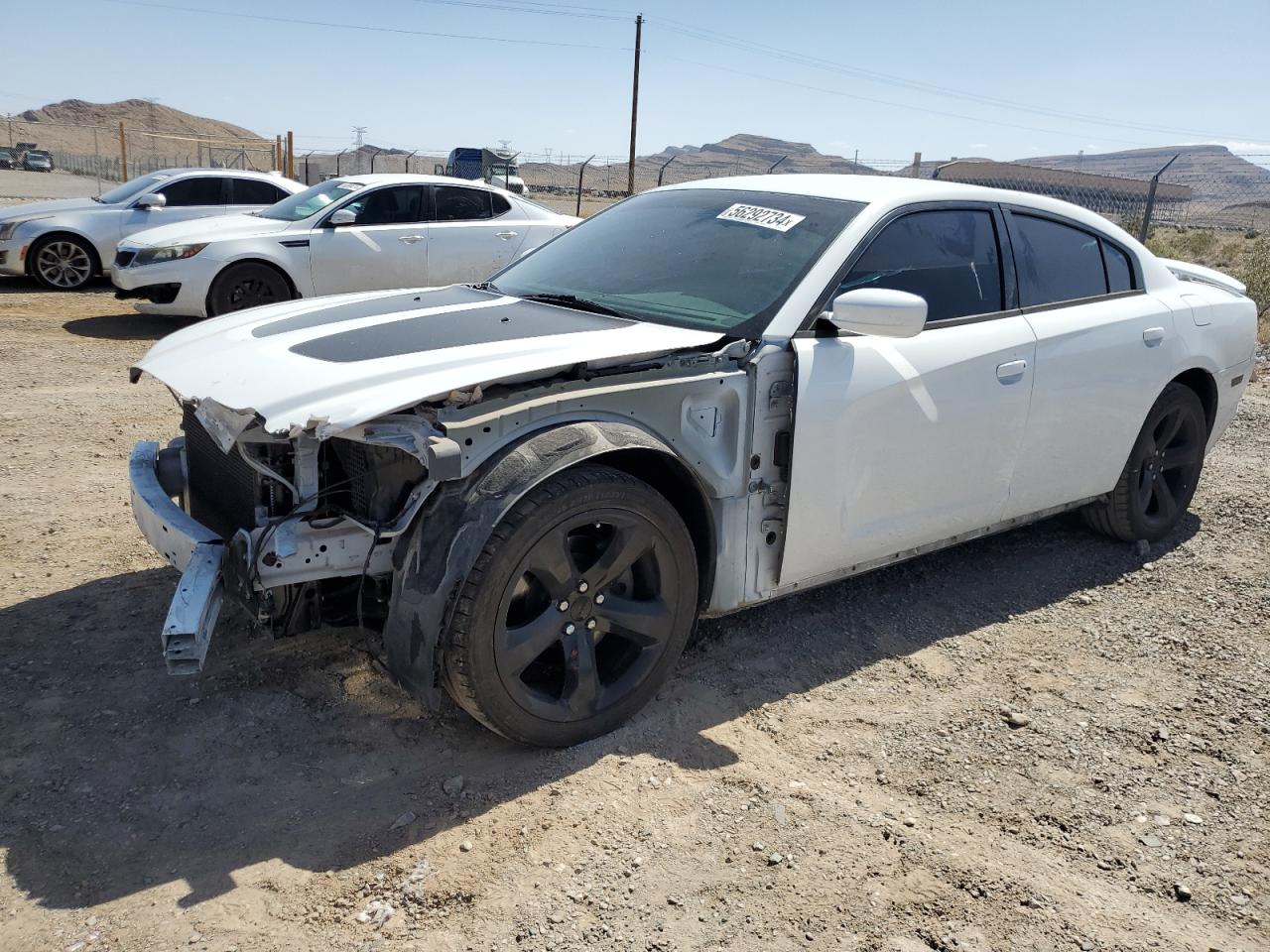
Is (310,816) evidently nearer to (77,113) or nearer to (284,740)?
(284,740)

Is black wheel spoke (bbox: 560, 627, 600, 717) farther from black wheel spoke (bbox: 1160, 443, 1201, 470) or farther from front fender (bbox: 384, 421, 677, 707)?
black wheel spoke (bbox: 1160, 443, 1201, 470)

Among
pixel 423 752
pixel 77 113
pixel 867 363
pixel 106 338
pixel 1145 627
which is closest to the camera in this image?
pixel 423 752

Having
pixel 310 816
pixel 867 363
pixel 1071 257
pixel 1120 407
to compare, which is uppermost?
pixel 1071 257

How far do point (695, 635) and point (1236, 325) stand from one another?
329 cm

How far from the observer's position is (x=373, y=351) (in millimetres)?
3029

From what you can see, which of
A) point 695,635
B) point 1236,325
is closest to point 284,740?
point 695,635

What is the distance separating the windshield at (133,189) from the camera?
39.7 ft

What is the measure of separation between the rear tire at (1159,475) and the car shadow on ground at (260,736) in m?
0.95

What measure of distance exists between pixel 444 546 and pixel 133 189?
11.8 m

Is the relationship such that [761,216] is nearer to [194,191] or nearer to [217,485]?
[217,485]

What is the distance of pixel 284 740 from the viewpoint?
3105 mm

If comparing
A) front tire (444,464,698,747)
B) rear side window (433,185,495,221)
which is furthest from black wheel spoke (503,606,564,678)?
rear side window (433,185,495,221)

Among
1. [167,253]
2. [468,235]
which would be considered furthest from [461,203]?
[167,253]

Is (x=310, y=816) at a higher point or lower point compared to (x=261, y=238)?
lower
